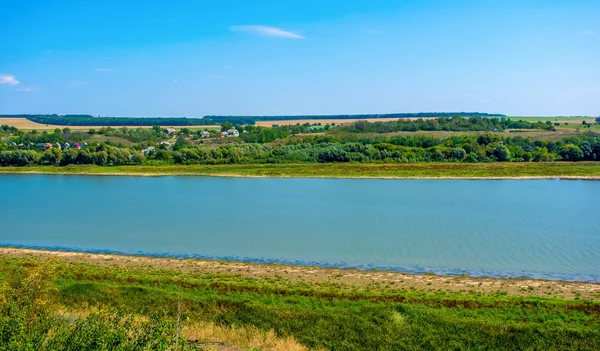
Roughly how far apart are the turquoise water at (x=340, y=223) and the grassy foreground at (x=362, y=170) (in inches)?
139

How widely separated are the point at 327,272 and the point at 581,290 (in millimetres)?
5907

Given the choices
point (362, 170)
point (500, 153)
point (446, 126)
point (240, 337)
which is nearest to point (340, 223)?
point (240, 337)

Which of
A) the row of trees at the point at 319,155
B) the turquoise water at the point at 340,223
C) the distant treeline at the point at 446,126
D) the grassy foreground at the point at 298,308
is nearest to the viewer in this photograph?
the grassy foreground at the point at 298,308

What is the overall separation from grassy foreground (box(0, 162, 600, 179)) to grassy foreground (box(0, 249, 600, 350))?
22.9 metres

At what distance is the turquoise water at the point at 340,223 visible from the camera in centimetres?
1532

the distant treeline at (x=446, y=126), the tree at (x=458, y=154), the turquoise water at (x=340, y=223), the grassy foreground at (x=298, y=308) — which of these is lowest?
the turquoise water at (x=340, y=223)

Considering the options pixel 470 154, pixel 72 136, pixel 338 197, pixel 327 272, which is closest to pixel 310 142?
pixel 470 154

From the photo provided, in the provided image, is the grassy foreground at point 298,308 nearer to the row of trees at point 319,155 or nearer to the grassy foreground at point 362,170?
the grassy foreground at point 362,170

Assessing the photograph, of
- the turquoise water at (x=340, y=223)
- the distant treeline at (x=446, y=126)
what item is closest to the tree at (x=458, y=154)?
the turquoise water at (x=340, y=223)

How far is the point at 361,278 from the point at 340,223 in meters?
7.01

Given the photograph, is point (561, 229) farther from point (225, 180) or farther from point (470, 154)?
point (470, 154)

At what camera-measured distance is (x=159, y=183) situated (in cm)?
3400

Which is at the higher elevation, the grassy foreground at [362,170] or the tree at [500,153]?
the tree at [500,153]

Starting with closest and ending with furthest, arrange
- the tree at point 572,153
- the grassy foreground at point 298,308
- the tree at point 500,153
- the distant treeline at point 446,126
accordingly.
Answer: the grassy foreground at point 298,308
the tree at point 572,153
the tree at point 500,153
the distant treeline at point 446,126
